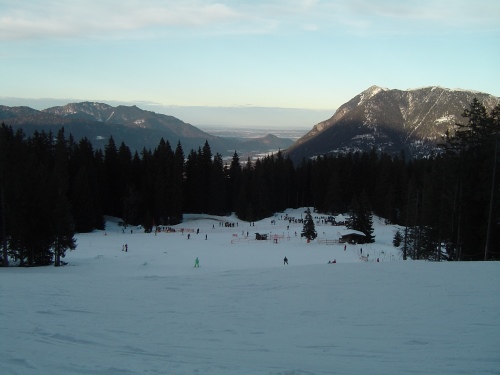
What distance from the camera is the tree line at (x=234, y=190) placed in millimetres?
26964

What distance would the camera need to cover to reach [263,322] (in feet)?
39.4

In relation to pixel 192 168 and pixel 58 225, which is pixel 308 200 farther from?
pixel 58 225

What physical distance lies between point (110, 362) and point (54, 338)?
8.07 feet

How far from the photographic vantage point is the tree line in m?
27.0

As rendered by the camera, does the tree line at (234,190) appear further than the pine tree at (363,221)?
No

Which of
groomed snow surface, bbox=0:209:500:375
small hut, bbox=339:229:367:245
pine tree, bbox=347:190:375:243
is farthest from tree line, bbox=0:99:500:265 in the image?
groomed snow surface, bbox=0:209:500:375

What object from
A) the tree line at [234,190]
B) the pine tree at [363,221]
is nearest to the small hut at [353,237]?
the pine tree at [363,221]

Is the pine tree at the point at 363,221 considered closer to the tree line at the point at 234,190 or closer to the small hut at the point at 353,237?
the tree line at the point at 234,190

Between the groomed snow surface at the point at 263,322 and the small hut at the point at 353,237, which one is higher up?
the groomed snow surface at the point at 263,322

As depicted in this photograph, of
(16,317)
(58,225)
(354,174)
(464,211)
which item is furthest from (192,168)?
(16,317)

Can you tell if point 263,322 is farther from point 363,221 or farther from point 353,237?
point 363,221

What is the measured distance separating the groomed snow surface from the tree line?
8718 mm

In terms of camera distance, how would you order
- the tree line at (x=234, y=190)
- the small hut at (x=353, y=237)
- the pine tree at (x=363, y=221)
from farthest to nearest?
the pine tree at (x=363, y=221)
the small hut at (x=353, y=237)
the tree line at (x=234, y=190)

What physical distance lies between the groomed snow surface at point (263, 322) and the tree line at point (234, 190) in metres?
8.72
